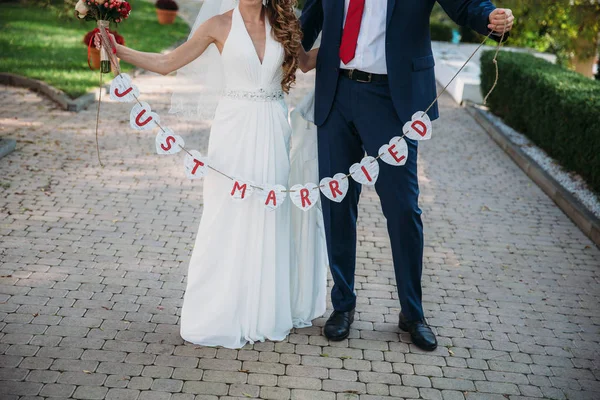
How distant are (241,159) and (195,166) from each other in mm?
305

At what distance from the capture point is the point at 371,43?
402cm

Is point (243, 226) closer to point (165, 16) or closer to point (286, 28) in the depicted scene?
point (286, 28)

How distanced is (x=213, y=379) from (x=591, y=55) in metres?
14.5

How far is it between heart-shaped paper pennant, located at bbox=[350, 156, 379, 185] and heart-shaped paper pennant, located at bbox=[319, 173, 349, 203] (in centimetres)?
8

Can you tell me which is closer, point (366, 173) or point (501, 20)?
point (501, 20)

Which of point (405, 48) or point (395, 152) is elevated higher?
point (405, 48)

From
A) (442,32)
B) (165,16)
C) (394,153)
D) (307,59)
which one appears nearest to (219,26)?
(307,59)

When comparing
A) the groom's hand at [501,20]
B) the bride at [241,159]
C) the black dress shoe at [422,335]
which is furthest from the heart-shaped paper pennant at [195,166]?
the groom's hand at [501,20]

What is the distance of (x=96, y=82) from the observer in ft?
37.2

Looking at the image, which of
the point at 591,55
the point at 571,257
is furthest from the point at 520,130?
the point at 591,55

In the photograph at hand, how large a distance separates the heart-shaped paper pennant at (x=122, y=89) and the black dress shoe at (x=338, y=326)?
193 cm

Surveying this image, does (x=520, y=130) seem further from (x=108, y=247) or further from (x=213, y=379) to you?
(x=213, y=379)

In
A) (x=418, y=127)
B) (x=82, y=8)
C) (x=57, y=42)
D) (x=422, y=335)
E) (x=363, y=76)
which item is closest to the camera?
(x=82, y=8)

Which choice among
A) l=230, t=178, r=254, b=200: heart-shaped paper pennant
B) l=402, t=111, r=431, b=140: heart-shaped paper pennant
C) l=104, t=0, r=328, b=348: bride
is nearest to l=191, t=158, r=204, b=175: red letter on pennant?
l=104, t=0, r=328, b=348: bride
